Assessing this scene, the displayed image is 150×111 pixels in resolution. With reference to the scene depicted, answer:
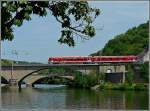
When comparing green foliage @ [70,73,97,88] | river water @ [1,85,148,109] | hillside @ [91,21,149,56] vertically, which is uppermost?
hillside @ [91,21,149,56]

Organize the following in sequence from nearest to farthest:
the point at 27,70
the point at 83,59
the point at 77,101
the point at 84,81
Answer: the point at 83,59
the point at 77,101
the point at 84,81
the point at 27,70

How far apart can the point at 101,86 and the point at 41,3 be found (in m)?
19.8

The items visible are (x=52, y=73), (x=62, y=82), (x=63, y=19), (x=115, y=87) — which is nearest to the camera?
(x=63, y=19)

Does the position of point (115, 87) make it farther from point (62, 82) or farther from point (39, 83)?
point (39, 83)

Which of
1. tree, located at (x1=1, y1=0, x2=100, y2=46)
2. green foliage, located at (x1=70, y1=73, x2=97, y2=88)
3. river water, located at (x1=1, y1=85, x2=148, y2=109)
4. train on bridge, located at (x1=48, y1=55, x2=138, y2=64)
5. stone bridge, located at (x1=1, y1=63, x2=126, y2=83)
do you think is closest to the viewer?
tree, located at (x1=1, y1=0, x2=100, y2=46)

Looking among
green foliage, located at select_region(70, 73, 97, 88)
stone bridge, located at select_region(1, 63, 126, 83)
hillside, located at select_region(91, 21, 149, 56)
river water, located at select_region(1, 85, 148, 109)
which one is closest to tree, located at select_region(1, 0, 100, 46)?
Result: hillside, located at select_region(91, 21, 149, 56)

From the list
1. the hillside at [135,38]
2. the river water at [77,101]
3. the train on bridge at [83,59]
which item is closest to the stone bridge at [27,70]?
the river water at [77,101]

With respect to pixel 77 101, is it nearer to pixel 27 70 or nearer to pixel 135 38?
pixel 135 38

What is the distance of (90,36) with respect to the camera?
7.48 ft

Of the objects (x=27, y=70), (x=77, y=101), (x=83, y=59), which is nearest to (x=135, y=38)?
(x=83, y=59)

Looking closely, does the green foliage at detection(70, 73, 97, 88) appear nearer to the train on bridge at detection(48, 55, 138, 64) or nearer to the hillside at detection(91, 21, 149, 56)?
the train on bridge at detection(48, 55, 138, 64)

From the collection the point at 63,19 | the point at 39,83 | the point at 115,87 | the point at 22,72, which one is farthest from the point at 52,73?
the point at 63,19

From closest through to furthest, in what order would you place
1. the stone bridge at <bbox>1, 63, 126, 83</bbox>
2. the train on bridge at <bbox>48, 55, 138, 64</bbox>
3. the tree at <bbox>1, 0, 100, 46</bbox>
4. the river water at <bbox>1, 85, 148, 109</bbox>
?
the tree at <bbox>1, 0, 100, 46</bbox>
the train on bridge at <bbox>48, 55, 138, 64</bbox>
the river water at <bbox>1, 85, 148, 109</bbox>
the stone bridge at <bbox>1, 63, 126, 83</bbox>

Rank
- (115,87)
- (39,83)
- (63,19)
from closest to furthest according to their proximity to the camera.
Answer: (63,19) < (115,87) < (39,83)
